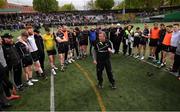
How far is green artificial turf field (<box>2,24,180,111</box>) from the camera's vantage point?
901cm

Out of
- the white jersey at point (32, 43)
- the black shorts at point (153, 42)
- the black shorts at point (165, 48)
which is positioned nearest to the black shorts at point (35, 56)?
the white jersey at point (32, 43)

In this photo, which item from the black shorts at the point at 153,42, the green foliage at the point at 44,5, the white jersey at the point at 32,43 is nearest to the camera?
the white jersey at the point at 32,43

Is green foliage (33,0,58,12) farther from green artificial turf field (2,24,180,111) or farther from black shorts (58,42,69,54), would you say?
green artificial turf field (2,24,180,111)

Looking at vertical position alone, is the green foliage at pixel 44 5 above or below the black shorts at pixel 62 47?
above

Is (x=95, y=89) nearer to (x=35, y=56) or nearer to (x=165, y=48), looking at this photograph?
(x=35, y=56)

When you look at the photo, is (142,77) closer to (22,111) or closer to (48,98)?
(48,98)

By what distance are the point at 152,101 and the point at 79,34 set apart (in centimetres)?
893

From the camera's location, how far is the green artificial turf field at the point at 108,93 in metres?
9.01

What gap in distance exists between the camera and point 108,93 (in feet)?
33.6

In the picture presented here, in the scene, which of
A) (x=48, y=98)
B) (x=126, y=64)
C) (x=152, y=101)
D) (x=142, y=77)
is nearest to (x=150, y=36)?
(x=126, y=64)

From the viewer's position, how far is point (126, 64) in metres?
15.0

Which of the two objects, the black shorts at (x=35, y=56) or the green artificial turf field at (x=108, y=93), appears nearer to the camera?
the green artificial turf field at (x=108, y=93)

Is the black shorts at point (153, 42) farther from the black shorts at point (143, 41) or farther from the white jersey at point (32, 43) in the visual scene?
the white jersey at point (32, 43)

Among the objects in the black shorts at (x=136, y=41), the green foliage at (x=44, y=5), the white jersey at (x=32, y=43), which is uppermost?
the green foliage at (x=44, y=5)
